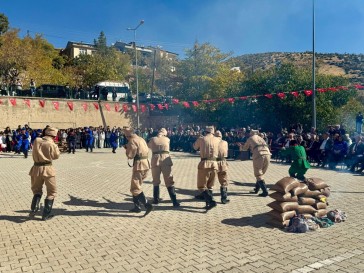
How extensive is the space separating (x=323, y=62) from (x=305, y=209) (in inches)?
2934

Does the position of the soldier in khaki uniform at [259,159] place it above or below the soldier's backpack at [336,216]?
above

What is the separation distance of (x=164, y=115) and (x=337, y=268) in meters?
34.2

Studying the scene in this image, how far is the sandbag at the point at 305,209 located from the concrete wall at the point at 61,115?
28404 millimetres

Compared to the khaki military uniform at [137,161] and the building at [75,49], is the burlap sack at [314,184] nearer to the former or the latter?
the khaki military uniform at [137,161]

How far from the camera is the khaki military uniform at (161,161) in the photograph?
8.33 meters

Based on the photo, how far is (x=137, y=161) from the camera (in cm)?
777

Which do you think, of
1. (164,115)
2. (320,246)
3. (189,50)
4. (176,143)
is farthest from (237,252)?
(189,50)

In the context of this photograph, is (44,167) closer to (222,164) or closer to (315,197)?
(222,164)

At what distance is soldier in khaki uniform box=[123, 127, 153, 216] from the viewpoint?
759cm

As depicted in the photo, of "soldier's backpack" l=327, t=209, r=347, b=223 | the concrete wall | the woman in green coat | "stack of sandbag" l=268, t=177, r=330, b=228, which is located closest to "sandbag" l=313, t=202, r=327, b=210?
"stack of sandbag" l=268, t=177, r=330, b=228

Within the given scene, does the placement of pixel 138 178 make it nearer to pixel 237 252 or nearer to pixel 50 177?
pixel 50 177

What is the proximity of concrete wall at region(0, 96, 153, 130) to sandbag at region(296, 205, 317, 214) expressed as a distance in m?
28.4

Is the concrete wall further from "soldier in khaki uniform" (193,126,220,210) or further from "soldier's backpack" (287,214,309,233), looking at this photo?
"soldier's backpack" (287,214,309,233)

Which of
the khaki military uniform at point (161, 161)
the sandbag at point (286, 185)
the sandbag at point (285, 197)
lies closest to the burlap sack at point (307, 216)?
the sandbag at point (285, 197)
